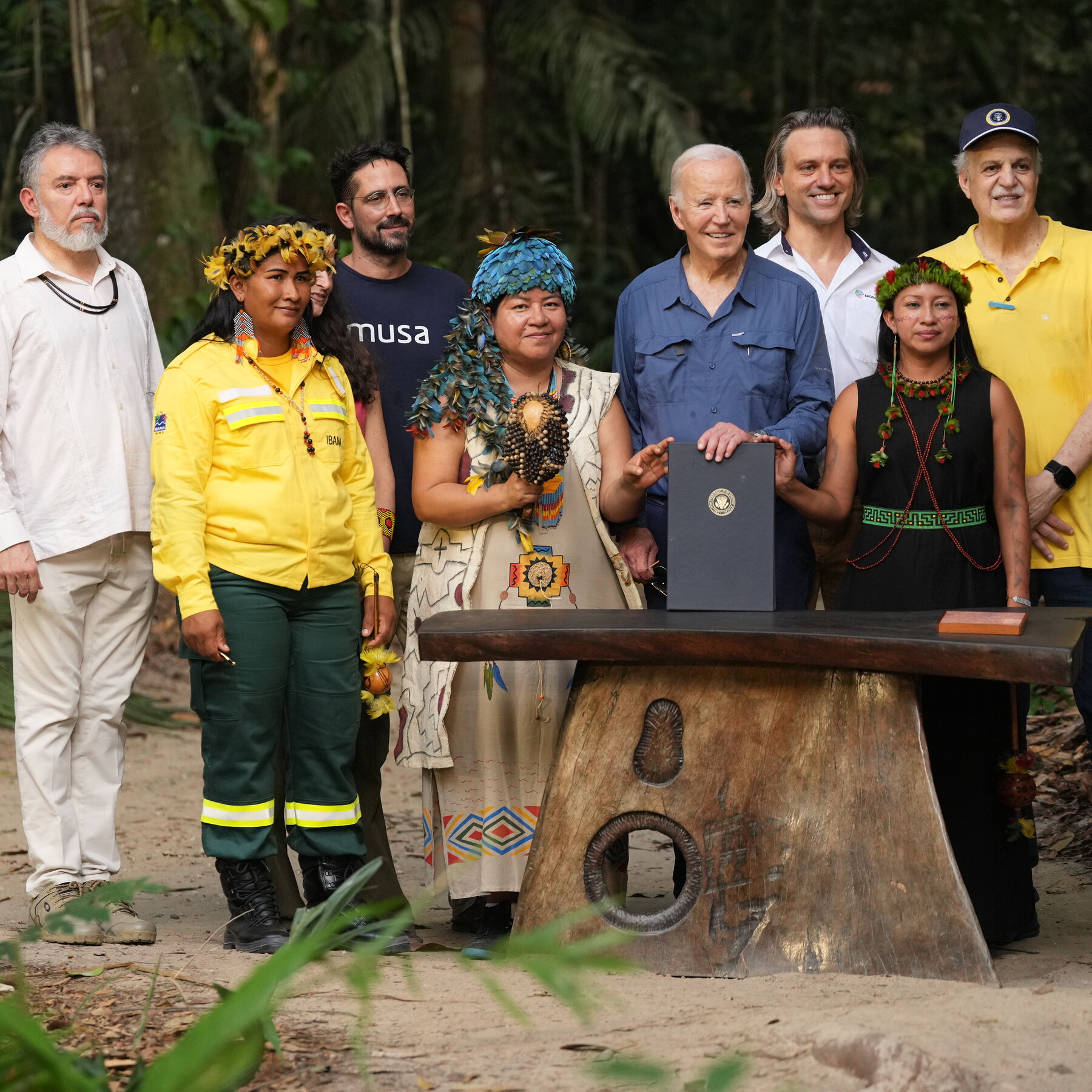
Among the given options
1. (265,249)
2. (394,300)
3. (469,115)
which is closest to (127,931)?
(265,249)

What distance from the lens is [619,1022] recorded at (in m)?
3.09

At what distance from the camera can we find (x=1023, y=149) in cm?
432

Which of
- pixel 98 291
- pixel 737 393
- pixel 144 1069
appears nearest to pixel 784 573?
pixel 737 393

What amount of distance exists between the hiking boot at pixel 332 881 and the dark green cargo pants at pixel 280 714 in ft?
0.14

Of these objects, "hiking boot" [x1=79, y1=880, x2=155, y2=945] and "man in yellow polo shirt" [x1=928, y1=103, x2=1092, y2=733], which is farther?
"man in yellow polo shirt" [x1=928, y1=103, x2=1092, y2=733]

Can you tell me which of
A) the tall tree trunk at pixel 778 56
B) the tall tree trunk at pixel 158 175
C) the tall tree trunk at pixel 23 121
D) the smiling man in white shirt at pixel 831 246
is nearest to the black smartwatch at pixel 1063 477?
the smiling man in white shirt at pixel 831 246

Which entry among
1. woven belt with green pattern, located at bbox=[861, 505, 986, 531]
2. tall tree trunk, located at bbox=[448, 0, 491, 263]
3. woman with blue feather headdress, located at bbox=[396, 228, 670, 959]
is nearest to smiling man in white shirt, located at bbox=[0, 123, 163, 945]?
woman with blue feather headdress, located at bbox=[396, 228, 670, 959]

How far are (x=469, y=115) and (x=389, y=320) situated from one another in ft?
20.5

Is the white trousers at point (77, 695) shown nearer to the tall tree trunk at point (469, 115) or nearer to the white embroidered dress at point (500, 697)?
the white embroidered dress at point (500, 697)

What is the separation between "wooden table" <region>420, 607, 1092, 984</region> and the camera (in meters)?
3.48

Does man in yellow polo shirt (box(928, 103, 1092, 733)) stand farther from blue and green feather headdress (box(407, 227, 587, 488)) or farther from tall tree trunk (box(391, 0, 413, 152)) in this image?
tall tree trunk (box(391, 0, 413, 152))

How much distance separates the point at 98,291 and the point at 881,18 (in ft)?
29.9

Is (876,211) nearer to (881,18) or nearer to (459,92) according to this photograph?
(881,18)

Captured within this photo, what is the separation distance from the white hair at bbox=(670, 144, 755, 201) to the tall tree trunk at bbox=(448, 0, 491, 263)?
6.10 meters
